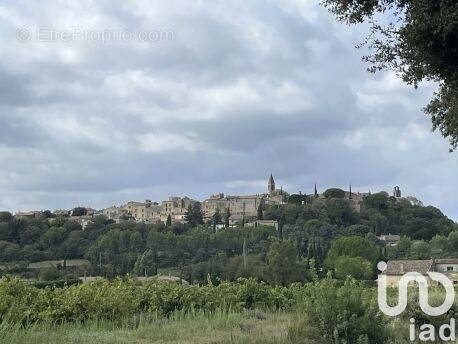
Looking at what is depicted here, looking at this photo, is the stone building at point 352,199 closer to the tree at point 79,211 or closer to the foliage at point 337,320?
the tree at point 79,211

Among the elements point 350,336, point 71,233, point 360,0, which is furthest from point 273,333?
point 71,233

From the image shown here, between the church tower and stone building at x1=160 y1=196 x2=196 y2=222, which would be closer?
stone building at x1=160 y1=196 x2=196 y2=222

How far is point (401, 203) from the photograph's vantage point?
140250 mm

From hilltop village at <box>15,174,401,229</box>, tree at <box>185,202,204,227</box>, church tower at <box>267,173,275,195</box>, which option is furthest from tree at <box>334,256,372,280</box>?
church tower at <box>267,173,275,195</box>

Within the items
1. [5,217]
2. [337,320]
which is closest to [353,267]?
[5,217]

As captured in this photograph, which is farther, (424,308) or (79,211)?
(79,211)

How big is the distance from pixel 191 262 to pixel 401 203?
75422 millimetres

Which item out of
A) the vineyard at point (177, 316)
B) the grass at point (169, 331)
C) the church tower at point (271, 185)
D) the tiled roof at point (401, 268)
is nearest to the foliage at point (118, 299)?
the vineyard at point (177, 316)

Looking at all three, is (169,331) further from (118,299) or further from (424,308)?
(424,308)

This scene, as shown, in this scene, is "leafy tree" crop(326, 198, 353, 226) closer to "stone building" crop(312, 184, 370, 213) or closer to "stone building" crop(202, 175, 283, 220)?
"stone building" crop(312, 184, 370, 213)

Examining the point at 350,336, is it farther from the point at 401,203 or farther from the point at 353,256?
the point at 401,203

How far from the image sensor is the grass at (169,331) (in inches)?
266

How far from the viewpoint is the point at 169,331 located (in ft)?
26.7

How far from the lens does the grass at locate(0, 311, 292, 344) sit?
677cm
